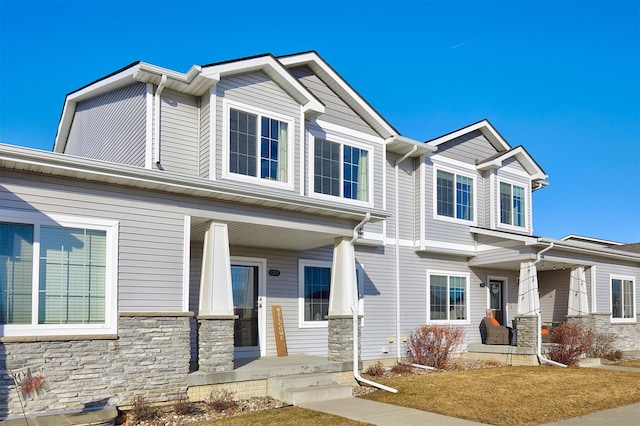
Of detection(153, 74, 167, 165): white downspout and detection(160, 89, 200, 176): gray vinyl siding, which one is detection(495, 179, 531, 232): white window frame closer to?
detection(160, 89, 200, 176): gray vinyl siding

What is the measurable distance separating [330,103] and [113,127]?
5.25m

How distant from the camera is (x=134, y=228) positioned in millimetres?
9305

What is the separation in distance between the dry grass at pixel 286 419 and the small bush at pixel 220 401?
395mm

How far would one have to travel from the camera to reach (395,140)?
15492mm

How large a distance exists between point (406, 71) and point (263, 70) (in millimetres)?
8791

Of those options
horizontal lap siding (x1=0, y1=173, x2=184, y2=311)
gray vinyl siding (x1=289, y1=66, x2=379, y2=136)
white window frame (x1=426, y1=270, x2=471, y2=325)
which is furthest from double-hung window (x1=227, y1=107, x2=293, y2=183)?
white window frame (x1=426, y1=270, x2=471, y2=325)

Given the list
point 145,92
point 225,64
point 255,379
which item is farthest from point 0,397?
point 225,64

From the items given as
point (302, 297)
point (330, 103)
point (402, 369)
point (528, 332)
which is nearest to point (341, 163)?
point (330, 103)

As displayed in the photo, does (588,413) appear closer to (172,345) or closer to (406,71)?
(172,345)

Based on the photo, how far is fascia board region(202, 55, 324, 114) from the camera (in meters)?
12.0

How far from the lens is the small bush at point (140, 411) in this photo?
846 centimetres

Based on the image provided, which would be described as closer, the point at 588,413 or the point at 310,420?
the point at 310,420

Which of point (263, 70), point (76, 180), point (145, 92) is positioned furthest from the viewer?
point (263, 70)

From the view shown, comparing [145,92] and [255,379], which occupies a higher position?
[145,92]
